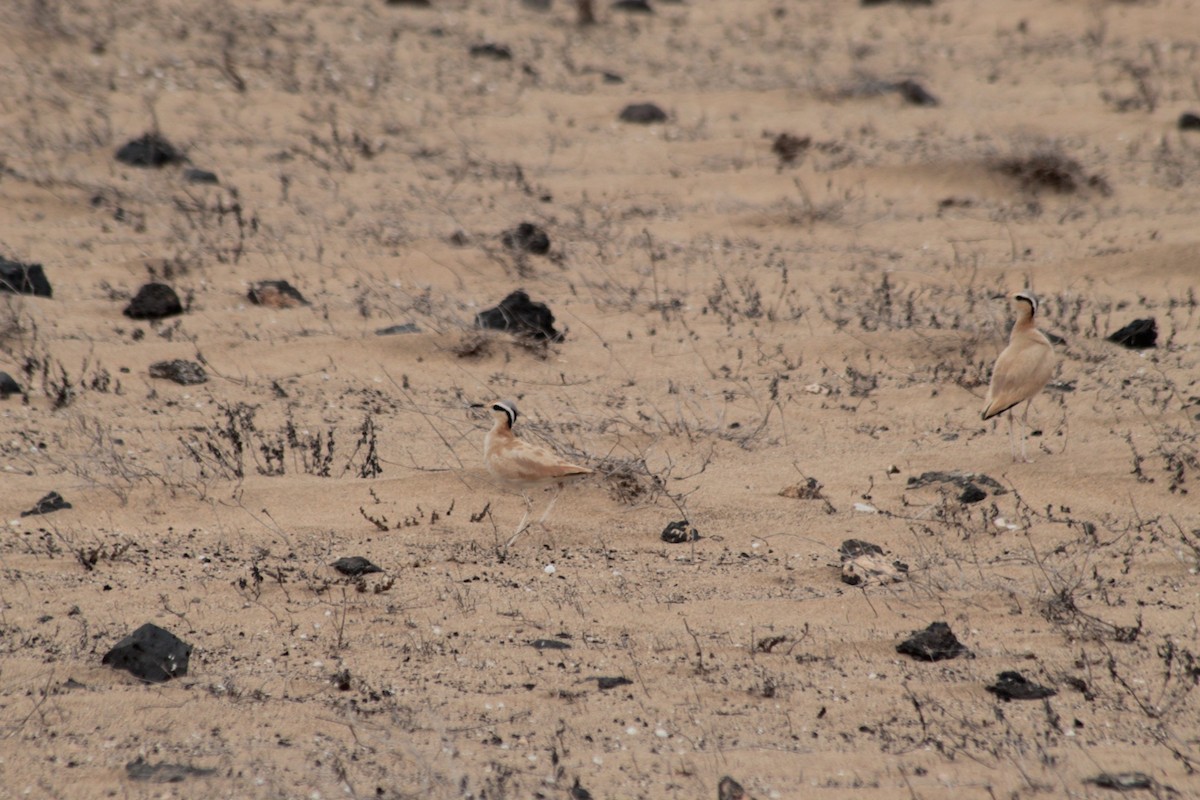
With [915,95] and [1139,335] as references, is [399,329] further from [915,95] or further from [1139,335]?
[915,95]

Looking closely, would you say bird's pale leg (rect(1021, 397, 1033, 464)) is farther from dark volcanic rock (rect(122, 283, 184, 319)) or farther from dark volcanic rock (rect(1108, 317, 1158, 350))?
dark volcanic rock (rect(122, 283, 184, 319))

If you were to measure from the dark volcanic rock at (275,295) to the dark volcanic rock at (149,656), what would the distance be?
5045 mm

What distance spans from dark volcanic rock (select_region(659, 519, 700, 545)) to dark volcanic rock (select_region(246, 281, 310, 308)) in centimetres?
437

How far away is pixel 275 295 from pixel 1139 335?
20.4 feet

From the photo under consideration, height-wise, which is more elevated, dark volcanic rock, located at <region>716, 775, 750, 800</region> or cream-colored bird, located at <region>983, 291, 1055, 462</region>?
cream-colored bird, located at <region>983, 291, 1055, 462</region>

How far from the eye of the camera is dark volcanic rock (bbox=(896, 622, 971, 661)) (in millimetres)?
4969

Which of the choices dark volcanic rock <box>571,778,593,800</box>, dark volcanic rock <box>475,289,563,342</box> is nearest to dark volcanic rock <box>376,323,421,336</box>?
dark volcanic rock <box>475,289,563,342</box>

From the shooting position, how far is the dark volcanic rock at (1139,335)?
8.63 metres

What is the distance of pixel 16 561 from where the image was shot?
218 inches

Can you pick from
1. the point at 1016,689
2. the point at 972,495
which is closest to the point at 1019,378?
the point at 972,495

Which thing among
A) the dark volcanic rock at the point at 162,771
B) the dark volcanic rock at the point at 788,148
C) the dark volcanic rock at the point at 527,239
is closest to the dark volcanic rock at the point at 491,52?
the dark volcanic rock at the point at 788,148

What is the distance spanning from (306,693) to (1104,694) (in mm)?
2967

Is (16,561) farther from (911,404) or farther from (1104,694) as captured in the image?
(911,404)

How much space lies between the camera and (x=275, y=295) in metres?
9.41
